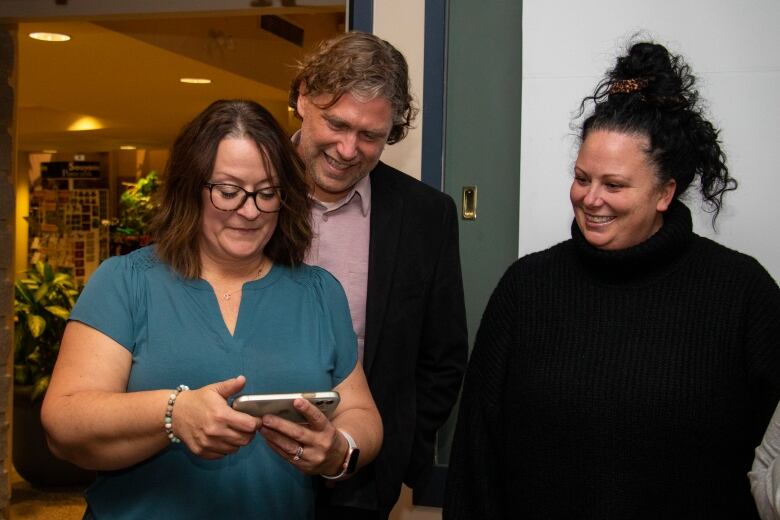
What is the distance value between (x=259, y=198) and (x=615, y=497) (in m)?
0.89

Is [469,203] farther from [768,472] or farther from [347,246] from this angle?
[768,472]

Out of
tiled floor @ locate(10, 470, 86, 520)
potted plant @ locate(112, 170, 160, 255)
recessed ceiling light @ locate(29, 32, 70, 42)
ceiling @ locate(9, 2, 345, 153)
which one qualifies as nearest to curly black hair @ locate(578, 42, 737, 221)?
ceiling @ locate(9, 2, 345, 153)

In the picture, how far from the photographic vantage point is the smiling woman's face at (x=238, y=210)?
175 centimetres

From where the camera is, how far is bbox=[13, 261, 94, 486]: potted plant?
19.5ft

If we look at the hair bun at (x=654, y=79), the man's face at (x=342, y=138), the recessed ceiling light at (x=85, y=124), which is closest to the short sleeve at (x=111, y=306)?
the man's face at (x=342, y=138)

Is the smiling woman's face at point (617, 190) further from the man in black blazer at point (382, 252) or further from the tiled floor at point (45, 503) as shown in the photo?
the tiled floor at point (45, 503)

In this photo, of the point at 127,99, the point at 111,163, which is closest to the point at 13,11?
the point at 127,99

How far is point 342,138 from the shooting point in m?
2.12

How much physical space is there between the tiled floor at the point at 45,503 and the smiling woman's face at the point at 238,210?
418cm

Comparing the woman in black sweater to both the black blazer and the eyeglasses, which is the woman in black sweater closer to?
the black blazer

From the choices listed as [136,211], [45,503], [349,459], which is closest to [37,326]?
[45,503]

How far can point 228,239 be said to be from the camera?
1.77m

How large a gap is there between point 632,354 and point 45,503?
15.9ft

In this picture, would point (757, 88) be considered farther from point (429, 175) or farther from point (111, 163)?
point (111, 163)
